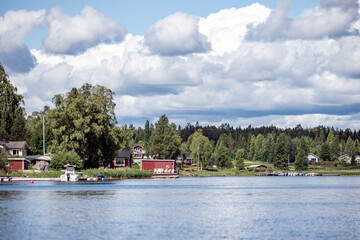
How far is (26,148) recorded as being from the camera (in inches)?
5034

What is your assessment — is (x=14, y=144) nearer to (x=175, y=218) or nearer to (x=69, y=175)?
(x=69, y=175)

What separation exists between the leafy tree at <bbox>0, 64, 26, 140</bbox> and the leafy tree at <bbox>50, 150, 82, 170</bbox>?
85.3 ft

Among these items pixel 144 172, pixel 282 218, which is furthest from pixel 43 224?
pixel 144 172

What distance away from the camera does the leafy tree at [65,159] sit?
4045 inches

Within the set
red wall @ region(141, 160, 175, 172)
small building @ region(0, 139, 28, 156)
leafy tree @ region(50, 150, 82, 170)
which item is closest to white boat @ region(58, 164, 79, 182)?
leafy tree @ region(50, 150, 82, 170)

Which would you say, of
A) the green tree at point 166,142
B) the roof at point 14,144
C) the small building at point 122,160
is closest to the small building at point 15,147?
the roof at point 14,144

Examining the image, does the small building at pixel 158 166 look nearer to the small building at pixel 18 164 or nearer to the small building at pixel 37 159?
the small building at pixel 37 159

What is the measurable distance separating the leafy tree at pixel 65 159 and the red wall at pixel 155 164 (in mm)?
31896

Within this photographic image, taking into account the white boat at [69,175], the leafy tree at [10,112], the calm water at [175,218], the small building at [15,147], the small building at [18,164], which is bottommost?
the calm water at [175,218]

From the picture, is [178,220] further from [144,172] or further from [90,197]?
[144,172]

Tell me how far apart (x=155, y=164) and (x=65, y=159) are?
123ft

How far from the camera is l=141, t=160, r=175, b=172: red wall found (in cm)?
13450

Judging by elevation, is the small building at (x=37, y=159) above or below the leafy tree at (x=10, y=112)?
below

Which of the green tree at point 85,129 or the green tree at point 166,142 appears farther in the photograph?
the green tree at point 166,142
